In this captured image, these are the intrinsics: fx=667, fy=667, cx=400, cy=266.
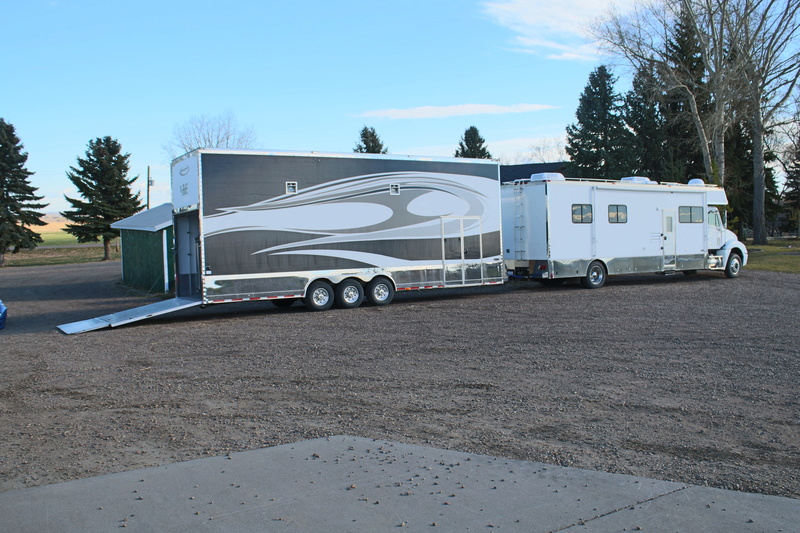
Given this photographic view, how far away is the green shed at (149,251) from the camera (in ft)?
71.8

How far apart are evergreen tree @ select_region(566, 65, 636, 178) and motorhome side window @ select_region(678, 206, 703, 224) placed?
67.8ft

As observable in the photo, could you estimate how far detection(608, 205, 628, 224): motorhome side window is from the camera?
1967cm

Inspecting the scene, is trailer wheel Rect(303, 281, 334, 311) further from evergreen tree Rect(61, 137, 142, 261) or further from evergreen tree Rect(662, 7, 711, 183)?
evergreen tree Rect(61, 137, 142, 261)

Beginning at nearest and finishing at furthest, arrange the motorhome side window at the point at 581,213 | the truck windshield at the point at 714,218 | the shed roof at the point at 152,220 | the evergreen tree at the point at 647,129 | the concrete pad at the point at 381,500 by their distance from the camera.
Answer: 1. the concrete pad at the point at 381,500
2. the motorhome side window at the point at 581,213
3. the shed roof at the point at 152,220
4. the truck windshield at the point at 714,218
5. the evergreen tree at the point at 647,129

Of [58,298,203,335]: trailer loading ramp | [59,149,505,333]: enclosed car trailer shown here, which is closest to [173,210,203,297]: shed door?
[59,149,505,333]: enclosed car trailer

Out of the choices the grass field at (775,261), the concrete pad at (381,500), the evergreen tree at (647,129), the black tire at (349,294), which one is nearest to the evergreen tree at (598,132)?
the evergreen tree at (647,129)

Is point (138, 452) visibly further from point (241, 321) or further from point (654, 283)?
point (654, 283)

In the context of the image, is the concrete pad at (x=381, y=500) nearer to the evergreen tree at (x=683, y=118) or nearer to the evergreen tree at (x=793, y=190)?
the evergreen tree at (x=683, y=118)

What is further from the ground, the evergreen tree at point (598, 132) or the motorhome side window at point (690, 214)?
the evergreen tree at point (598, 132)

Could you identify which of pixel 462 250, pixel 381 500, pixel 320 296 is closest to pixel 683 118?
pixel 462 250

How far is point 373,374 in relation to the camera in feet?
27.8

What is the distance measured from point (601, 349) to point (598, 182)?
11.2 meters

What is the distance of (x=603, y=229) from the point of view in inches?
771

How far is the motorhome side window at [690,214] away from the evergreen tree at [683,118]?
63.9ft
